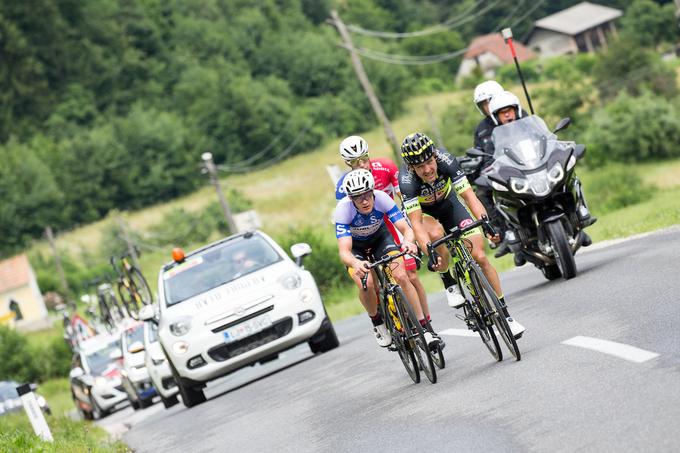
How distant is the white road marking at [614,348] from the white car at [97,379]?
1750 centimetres

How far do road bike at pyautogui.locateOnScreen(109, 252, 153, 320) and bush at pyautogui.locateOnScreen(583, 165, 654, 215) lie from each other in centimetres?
1653

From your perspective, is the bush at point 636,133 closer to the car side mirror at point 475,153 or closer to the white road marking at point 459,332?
the car side mirror at point 475,153

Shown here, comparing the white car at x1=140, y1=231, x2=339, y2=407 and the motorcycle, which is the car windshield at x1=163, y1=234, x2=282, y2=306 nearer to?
the white car at x1=140, y1=231, x2=339, y2=407

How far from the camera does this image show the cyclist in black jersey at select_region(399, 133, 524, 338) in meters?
10.9

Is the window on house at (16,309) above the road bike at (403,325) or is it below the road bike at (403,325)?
below

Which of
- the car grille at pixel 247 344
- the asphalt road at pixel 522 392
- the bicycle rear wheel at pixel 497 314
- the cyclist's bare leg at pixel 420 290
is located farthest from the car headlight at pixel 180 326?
the bicycle rear wheel at pixel 497 314

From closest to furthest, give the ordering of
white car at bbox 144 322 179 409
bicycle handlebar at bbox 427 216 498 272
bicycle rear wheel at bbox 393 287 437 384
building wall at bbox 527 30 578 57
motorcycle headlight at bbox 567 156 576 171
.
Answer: bicycle handlebar at bbox 427 216 498 272 → bicycle rear wheel at bbox 393 287 437 384 → motorcycle headlight at bbox 567 156 576 171 → white car at bbox 144 322 179 409 → building wall at bbox 527 30 578 57

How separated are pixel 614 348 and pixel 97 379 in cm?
1964

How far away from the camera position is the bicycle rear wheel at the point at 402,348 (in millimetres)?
10930

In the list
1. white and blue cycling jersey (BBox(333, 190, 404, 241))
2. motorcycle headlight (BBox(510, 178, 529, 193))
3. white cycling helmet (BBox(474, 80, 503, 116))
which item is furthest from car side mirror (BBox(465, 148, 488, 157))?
white and blue cycling jersey (BBox(333, 190, 404, 241))

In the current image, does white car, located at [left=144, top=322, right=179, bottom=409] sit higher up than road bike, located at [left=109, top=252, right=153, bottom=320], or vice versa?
road bike, located at [left=109, top=252, right=153, bottom=320]

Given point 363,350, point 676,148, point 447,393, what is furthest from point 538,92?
point 447,393

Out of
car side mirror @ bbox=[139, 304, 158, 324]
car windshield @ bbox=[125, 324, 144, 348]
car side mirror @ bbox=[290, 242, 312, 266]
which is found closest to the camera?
car side mirror @ bbox=[290, 242, 312, 266]

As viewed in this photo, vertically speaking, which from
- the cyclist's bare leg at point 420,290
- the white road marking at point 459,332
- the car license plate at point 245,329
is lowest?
the white road marking at point 459,332
